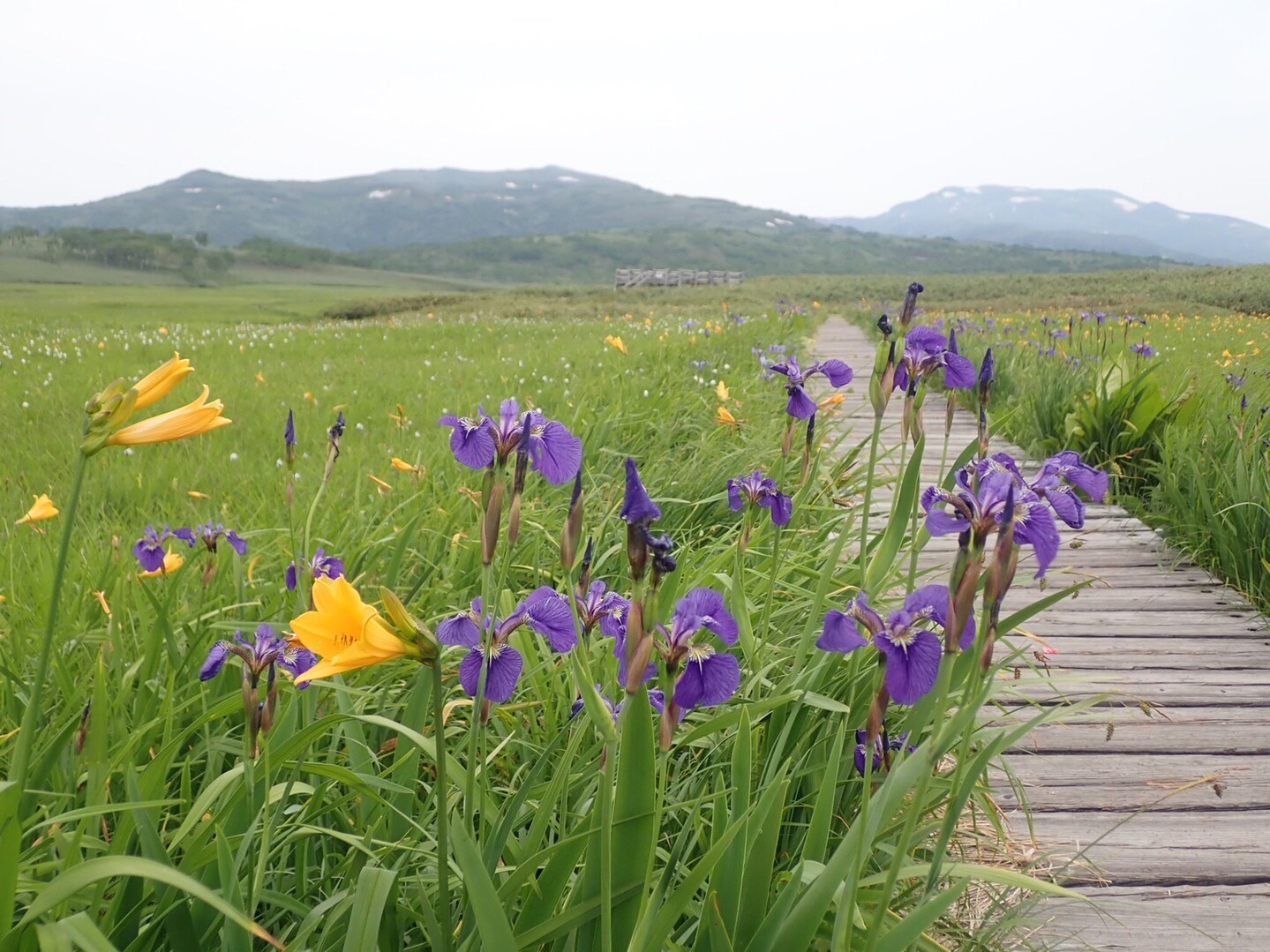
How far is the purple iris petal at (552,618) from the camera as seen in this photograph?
1.07 metres

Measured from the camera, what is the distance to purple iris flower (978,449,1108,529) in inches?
40.9

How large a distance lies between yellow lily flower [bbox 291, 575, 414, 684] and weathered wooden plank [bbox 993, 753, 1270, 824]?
1.72 metres

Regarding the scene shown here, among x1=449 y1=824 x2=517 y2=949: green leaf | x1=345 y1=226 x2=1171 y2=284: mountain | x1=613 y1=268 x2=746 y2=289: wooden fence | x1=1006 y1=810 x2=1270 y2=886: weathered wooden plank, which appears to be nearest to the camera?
x1=449 y1=824 x2=517 y2=949: green leaf

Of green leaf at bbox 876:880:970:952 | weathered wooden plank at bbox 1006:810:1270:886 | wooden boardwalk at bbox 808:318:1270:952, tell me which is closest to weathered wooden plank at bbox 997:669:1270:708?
wooden boardwalk at bbox 808:318:1270:952

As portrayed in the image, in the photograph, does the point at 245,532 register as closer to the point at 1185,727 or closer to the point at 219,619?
the point at 219,619

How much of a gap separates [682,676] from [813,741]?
0.98 meters

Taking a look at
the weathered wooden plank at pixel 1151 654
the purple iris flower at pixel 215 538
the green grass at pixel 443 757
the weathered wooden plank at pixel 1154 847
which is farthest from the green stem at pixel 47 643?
the weathered wooden plank at pixel 1151 654

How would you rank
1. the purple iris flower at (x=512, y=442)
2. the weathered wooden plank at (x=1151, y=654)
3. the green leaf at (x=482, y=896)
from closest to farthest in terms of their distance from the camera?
the green leaf at (x=482, y=896) < the purple iris flower at (x=512, y=442) < the weathered wooden plank at (x=1151, y=654)

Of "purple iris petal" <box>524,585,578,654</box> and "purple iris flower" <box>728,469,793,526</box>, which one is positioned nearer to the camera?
"purple iris petal" <box>524,585,578,654</box>

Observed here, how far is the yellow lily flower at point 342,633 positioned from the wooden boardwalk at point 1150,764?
3.51 feet

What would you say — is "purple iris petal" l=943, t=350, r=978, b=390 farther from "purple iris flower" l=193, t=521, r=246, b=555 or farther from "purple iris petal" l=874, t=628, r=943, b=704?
"purple iris flower" l=193, t=521, r=246, b=555

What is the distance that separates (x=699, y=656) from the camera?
98cm

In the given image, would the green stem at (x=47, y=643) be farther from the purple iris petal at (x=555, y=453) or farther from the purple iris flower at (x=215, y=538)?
the purple iris flower at (x=215, y=538)

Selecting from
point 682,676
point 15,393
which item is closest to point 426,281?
point 15,393
